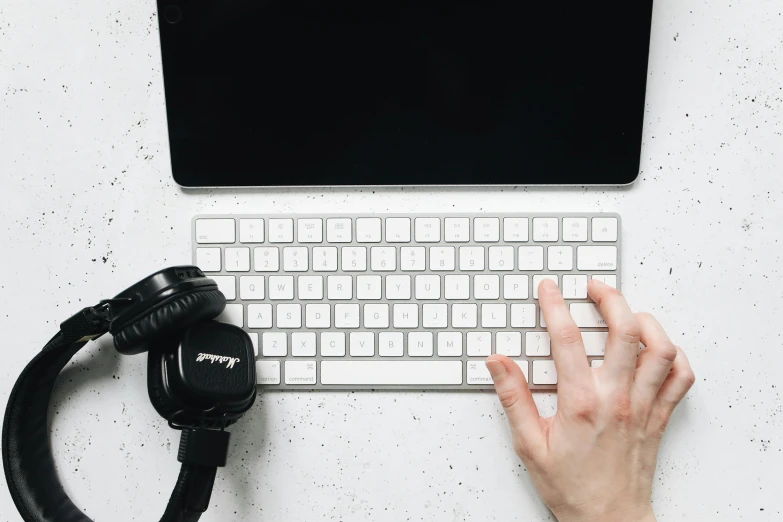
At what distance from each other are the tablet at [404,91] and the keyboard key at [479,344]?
0.20 meters

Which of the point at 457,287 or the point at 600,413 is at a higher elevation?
the point at 457,287

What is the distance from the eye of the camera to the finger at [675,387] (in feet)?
1.94

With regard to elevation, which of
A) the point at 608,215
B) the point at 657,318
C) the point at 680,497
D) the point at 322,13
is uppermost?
the point at 322,13

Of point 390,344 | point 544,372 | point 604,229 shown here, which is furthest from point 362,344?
point 604,229

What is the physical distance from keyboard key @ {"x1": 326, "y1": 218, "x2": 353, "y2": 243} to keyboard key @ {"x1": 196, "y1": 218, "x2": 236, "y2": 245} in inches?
4.9

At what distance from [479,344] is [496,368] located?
0.04 metres

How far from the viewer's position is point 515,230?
0.61 metres

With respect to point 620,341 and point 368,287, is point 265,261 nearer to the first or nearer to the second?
point 368,287

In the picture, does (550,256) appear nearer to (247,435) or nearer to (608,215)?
(608,215)

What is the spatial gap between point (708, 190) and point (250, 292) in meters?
0.61

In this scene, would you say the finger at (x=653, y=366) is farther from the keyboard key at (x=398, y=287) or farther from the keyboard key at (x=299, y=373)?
the keyboard key at (x=299, y=373)

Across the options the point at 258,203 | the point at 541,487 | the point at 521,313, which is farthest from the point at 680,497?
the point at 258,203

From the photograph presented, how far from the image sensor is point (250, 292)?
0.61m

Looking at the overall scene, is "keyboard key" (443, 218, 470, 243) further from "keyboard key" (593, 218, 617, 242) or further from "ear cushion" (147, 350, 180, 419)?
"ear cushion" (147, 350, 180, 419)
